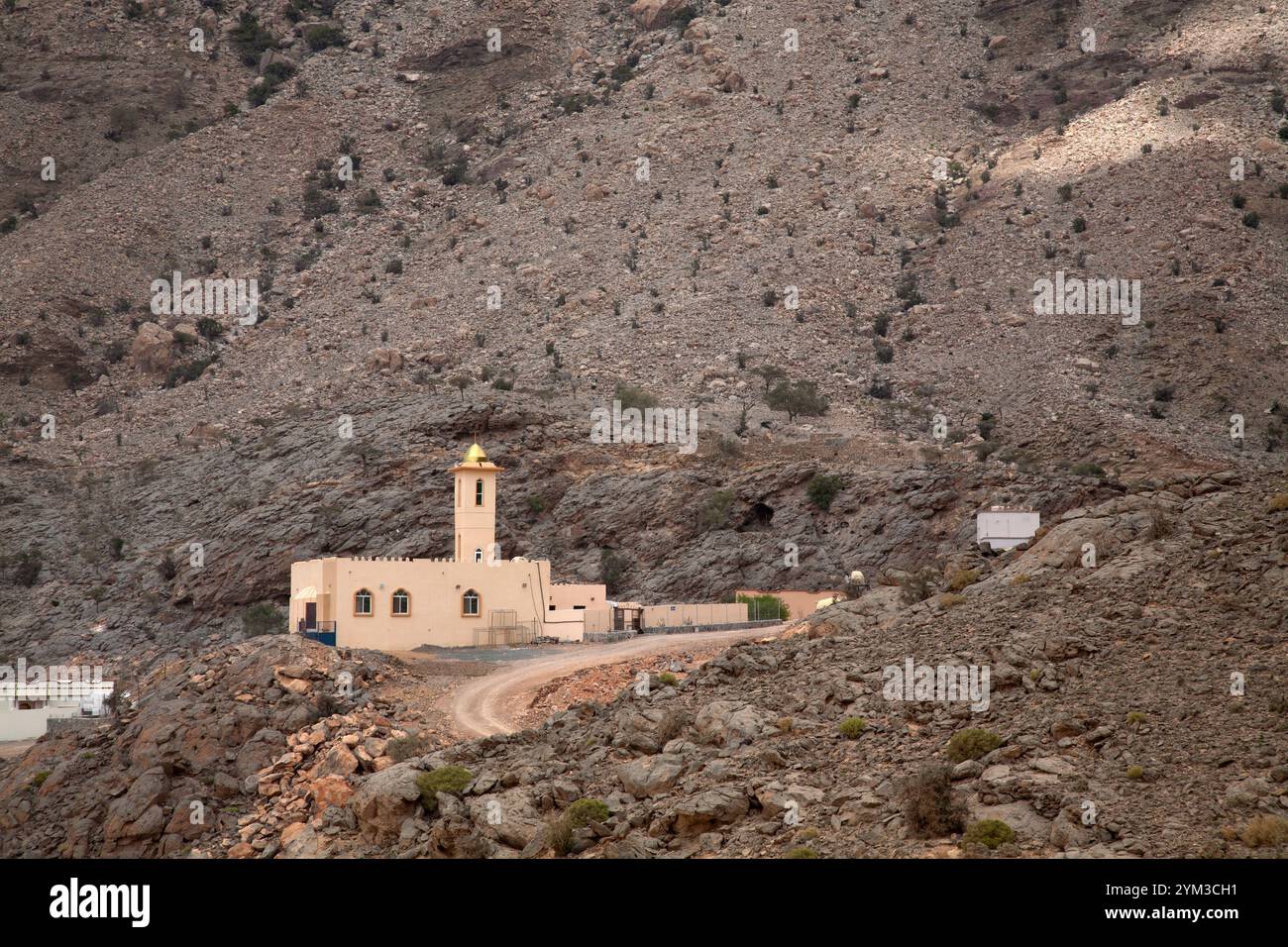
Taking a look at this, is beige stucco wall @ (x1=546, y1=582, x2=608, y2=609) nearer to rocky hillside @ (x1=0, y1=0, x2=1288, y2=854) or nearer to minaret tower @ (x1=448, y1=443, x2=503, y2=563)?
minaret tower @ (x1=448, y1=443, x2=503, y2=563)

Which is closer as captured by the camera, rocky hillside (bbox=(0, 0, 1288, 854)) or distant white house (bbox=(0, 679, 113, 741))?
rocky hillside (bbox=(0, 0, 1288, 854))

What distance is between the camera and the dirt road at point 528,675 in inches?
1342

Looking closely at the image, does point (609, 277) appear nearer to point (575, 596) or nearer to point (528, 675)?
point (575, 596)

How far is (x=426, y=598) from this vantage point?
4491 cm

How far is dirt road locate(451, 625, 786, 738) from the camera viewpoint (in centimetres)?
3409

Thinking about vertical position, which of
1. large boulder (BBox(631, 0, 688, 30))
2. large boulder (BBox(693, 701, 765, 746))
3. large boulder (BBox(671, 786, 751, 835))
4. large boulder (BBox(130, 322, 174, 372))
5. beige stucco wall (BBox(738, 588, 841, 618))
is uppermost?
large boulder (BBox(631, 0, 688, 30))

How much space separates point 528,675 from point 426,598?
7.38 meters

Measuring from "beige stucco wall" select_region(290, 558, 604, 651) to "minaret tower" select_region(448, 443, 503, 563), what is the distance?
8.37 feet

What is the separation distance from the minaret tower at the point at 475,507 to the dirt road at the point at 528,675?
7.12 meters

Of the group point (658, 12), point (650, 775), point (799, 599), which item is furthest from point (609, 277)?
point (650, 775)

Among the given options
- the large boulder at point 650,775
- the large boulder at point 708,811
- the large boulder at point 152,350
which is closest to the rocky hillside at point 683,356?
the large boulder at point 708,811

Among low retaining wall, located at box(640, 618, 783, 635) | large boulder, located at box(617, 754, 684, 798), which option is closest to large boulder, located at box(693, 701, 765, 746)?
large boulder, located at box(617, 754, 684, 798)

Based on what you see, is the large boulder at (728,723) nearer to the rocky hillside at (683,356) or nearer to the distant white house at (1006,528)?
the rocky hillside at (683,356)
